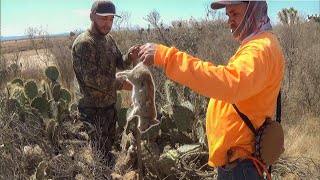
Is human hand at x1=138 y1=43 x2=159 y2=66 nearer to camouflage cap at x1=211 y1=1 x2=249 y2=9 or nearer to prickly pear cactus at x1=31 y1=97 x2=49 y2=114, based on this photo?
camouflage cap at x1=211 y1=1 x2=249 y2=9

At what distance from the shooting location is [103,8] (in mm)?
4543

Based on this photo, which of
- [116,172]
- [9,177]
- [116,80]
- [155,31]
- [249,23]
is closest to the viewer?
[249,23]

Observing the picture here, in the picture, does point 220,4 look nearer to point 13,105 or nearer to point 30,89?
point 13,105

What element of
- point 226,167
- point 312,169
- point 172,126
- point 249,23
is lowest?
point 312,169

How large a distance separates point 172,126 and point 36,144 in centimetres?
166

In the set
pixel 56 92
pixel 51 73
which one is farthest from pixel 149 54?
pixel 51 73

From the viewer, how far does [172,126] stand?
17.9 feet

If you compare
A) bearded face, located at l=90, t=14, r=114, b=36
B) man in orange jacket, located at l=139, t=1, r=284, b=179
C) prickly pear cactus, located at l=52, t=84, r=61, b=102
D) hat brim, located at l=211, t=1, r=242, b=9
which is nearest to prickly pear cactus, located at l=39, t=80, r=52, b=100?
prickly pear cactus, located at l=52, t=84, r=61, b=102

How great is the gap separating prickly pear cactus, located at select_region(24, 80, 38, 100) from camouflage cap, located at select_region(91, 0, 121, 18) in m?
2.10

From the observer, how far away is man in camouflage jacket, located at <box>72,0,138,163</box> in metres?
4.51

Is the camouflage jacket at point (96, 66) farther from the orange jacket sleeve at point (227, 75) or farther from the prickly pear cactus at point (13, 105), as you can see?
the orange jacket sleeve at point (227, 75)

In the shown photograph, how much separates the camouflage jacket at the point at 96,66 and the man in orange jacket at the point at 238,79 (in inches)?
89.0

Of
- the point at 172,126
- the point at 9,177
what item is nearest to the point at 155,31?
the point at 172,126

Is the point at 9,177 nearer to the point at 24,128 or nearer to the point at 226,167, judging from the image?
the point at 24,128
